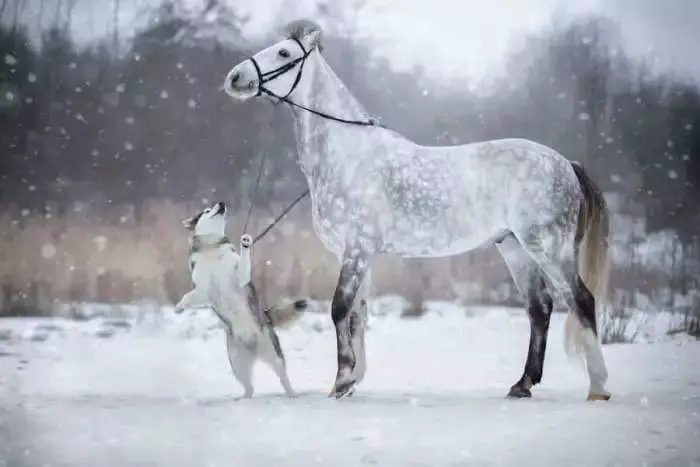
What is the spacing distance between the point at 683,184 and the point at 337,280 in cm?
115

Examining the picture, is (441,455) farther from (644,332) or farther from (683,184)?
(683,184)

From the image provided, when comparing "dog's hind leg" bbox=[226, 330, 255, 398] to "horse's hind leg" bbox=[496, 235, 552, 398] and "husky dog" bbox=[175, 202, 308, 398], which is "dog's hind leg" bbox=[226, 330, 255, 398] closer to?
"husky dog" bbox=[175, 202, 308, 398]

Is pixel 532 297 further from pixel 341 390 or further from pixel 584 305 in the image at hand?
pixel 341 390

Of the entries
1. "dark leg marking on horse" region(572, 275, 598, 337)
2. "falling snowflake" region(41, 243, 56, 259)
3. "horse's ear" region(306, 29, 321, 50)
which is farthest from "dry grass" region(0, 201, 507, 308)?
"horse's ear" region(306, 29, 321, 50)

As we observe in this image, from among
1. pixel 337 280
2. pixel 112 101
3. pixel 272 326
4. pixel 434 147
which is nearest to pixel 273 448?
pixel 272 326

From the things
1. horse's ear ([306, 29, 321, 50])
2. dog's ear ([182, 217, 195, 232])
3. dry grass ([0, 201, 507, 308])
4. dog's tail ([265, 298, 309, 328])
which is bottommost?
dog's tail ([265, 298, 309, 328])

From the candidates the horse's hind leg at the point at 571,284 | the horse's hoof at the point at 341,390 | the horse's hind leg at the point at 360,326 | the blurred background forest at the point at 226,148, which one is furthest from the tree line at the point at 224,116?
the horse's hoof at the point at 341,390

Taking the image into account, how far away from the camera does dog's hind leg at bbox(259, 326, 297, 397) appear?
2383 mm

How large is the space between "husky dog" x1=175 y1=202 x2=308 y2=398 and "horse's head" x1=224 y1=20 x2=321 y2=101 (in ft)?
1.63

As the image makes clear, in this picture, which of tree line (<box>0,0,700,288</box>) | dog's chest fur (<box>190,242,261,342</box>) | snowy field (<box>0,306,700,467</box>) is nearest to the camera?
snowy field (<box>0,306,700,467</box>)

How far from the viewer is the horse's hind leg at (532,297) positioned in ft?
8.05

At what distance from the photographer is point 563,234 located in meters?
2.42

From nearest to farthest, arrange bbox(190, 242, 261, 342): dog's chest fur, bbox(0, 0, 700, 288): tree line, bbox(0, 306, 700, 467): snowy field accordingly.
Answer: bbox(0, 306, 700, 467): snowy field
bbox(190, 242, 261, 342): dog's chest fur
bbox(0, 0, 700, 288): tree line

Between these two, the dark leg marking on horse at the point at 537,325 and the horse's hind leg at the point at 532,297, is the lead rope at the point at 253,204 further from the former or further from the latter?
the dark leg marking on horse at the point at 537,325
